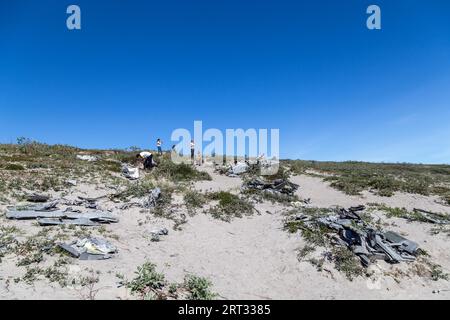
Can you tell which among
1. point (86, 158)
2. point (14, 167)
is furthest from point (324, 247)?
point (86, 158)

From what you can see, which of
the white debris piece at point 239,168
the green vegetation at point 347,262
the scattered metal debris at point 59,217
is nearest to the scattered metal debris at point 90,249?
the scattered metal debris at point 59,217

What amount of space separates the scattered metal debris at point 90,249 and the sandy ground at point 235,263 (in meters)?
0.32

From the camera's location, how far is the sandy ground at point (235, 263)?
10273 mm

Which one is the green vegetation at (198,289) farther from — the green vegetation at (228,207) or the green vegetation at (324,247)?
the green vegetation at (228,207)

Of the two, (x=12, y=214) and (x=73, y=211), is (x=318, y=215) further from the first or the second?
(x=12, y=214)

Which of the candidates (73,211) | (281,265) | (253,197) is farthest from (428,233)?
(73,211)

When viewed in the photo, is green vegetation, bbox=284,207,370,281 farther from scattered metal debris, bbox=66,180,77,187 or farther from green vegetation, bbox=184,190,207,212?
scattered metal debris, bbox=66,180,77,187

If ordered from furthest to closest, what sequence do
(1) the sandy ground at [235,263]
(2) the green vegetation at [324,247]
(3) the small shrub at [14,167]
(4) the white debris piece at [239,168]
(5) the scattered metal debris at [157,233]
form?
1. (4) the white debris piece at [239,168]
2. (3) the small shrub at [14,167]
3. (5) the scattered metal debris at [157,233]
4. (2) the green vegetation at [324,247]
5. (1) the sandy ground at [235,263]

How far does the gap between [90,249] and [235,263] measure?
17.9ft

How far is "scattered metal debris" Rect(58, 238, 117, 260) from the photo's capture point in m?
11.4

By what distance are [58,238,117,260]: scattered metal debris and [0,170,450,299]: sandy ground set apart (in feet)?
1.04

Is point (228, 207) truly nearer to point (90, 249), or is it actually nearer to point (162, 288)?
point (90, 249)
